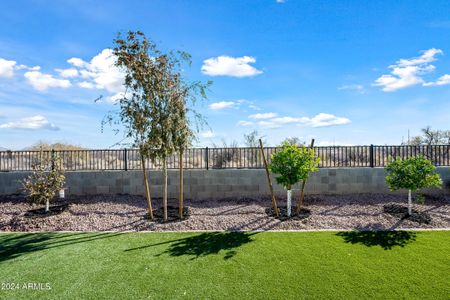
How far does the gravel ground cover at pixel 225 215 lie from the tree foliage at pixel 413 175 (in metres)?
0.78

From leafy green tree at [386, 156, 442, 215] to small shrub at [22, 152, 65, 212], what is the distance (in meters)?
8.61

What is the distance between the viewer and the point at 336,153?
9.51 metres

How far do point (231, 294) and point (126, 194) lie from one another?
6.38 meters

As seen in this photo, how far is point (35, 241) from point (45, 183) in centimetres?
261

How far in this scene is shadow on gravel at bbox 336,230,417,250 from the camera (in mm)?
5262

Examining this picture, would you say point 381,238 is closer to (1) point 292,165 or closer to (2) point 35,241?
(1) point 292,165

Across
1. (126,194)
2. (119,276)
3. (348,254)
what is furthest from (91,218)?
(348,254)

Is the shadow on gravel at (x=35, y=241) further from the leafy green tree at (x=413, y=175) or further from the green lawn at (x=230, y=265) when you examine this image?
the leafy green tree at (x=413, y=175)

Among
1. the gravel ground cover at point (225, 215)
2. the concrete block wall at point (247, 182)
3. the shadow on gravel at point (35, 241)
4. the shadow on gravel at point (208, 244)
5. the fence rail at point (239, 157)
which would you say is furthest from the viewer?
the fence rail at point (239, 157)

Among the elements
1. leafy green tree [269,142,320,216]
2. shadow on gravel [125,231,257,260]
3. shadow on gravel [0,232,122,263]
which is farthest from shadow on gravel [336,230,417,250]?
shadow on gravel [0,232,122,263]

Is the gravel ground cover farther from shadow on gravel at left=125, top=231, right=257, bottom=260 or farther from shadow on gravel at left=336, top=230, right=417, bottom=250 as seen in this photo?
shadow on gravel at left=125, top=231, right=257, bottom=260

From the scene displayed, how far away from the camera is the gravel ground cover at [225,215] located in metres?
6.48

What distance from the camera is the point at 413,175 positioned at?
685cm

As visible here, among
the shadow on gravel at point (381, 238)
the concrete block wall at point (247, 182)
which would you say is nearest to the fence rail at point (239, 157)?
the concrete block wall at point (247, 182)
